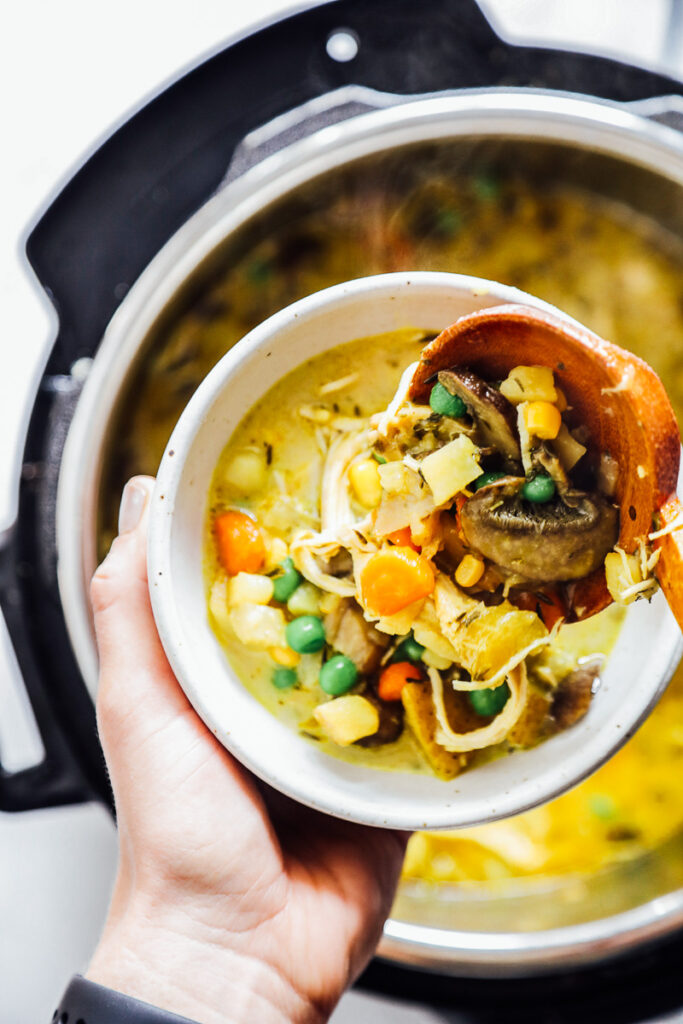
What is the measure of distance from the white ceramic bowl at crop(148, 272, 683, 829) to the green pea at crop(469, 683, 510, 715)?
66 mm

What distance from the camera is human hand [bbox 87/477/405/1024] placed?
3.62 feet

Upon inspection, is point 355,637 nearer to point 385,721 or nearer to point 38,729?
point 385,721

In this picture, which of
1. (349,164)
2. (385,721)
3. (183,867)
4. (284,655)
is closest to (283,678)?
(284,655)

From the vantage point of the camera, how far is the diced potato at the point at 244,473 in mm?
1121

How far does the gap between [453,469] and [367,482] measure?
194 mm

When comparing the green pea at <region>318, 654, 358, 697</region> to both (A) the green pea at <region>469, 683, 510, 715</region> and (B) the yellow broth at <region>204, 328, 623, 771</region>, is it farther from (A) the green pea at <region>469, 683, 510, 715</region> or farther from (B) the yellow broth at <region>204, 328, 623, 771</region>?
(A) the green pea at <region>469, 683, 510, 715</region>

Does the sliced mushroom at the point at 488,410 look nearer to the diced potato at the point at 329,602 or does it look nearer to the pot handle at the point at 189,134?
Result: the diced potato at the point at 329,602

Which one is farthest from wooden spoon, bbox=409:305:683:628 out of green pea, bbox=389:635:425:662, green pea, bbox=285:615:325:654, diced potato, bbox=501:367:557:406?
green pea, bbox=285:615:325:654

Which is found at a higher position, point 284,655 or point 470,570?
point 470,570

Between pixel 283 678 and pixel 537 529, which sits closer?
pixel 537 529

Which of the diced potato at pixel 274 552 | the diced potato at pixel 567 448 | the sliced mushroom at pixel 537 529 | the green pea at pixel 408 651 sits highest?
the diced potato at pixel 567 448

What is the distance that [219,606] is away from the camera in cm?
110

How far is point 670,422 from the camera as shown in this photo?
2.64 ft

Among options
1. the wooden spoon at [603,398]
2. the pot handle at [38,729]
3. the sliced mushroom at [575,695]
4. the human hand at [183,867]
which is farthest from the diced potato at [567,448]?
the pot handle at [38,729]
